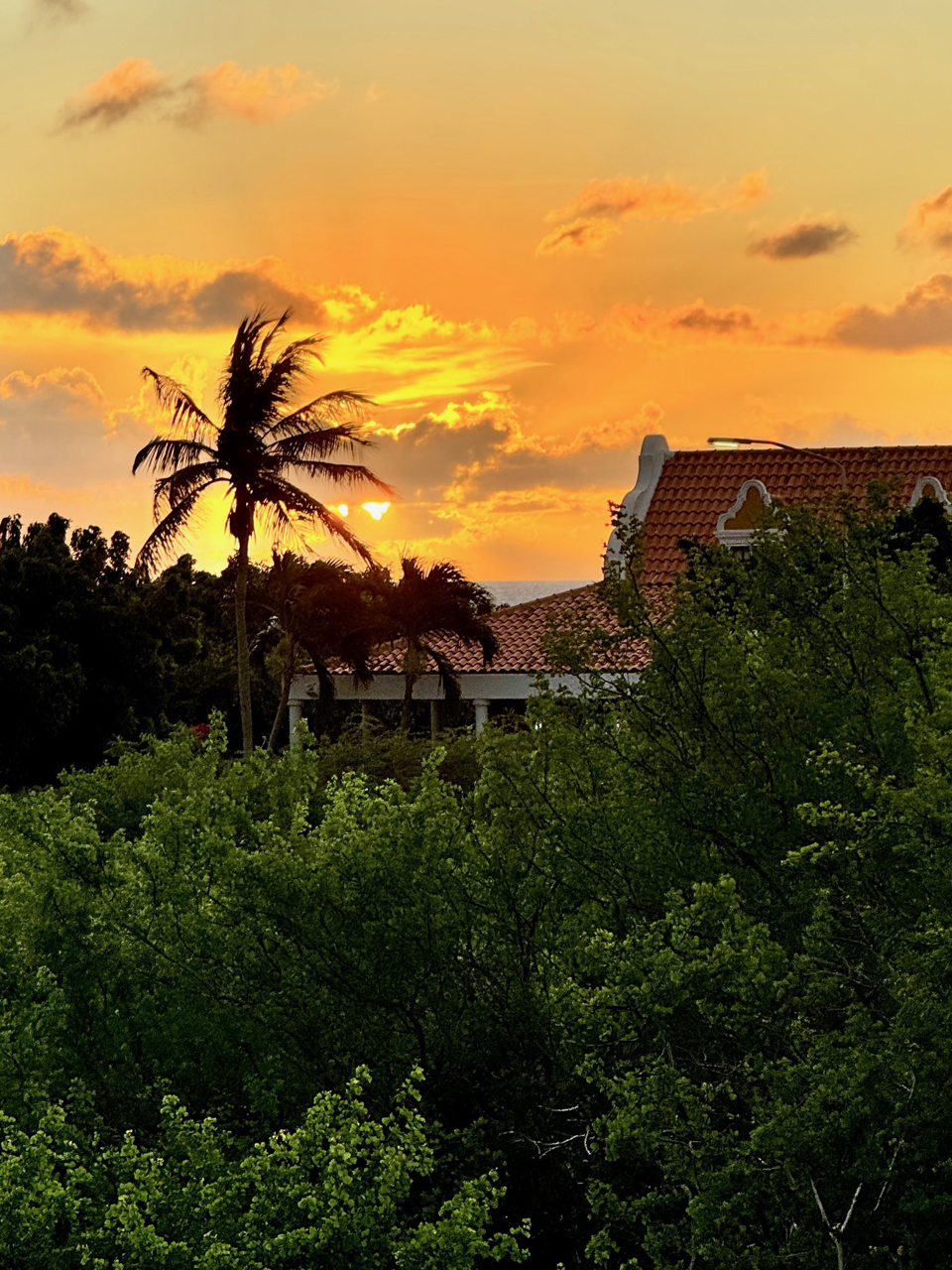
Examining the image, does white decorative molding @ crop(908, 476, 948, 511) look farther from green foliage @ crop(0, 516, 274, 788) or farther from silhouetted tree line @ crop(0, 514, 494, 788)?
green foliage @ crop(0, 516, 274, 788)

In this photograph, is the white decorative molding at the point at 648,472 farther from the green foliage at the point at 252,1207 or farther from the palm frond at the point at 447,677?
the green foliage at the point at 252,1207

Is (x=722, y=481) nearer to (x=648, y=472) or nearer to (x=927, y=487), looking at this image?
(x=648, y=472)

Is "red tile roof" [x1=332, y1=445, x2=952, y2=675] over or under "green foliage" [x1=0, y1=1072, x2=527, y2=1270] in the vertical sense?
over

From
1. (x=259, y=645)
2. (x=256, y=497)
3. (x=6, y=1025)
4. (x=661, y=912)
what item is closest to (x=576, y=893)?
(x=661, y=912)

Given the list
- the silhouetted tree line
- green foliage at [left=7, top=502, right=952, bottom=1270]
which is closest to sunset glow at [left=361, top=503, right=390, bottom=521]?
the silhouetted tree line

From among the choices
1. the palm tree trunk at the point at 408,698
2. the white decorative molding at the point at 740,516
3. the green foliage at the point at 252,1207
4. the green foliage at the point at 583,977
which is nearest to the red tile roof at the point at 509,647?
the palm tree trunk at the point at 408,698

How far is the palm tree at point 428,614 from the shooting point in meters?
39.2

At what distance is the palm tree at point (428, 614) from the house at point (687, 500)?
1.05 meters

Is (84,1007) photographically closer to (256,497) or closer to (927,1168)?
(927,1168)

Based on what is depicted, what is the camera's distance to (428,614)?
39469mm

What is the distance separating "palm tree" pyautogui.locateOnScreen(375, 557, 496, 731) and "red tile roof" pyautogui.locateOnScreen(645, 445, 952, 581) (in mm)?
4699

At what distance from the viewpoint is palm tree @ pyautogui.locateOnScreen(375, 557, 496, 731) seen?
39219mm

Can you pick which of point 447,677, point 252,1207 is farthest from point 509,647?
point 252,1207

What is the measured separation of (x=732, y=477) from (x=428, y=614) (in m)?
7.71
